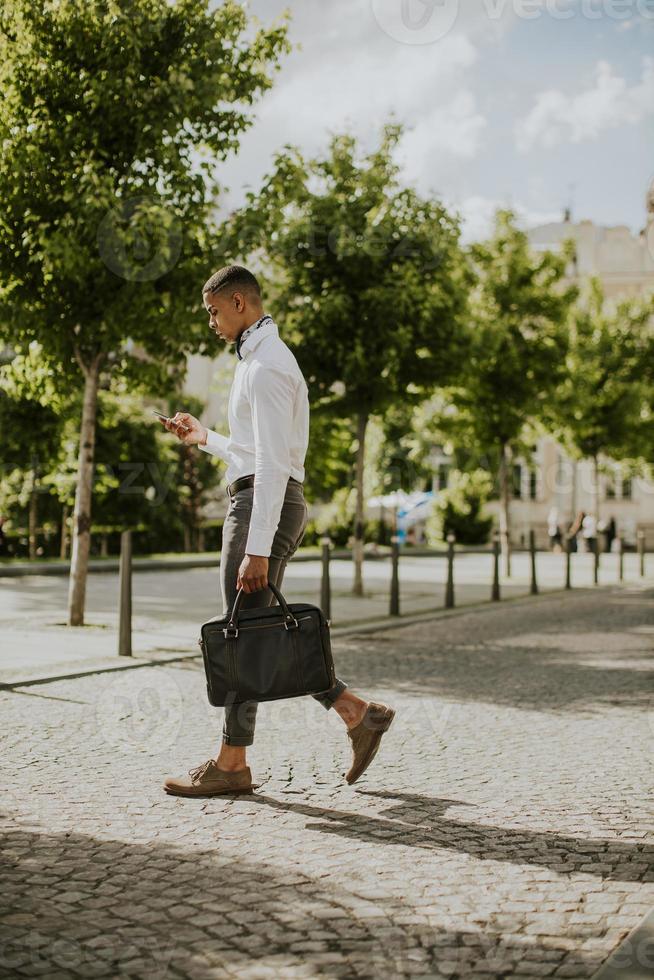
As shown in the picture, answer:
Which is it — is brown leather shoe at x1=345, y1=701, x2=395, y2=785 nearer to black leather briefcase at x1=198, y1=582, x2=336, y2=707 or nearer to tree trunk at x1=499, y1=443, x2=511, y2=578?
black leather briefcase at x1=198, y1=582, x2=336, y2=707

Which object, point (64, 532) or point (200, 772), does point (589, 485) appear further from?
point (200, 772)

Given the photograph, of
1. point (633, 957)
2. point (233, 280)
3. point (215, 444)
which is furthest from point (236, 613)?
point (633, 957)

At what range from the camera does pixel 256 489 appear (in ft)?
14.3

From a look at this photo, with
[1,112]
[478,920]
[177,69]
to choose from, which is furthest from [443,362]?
[478,920]

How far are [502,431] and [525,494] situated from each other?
3750 cm

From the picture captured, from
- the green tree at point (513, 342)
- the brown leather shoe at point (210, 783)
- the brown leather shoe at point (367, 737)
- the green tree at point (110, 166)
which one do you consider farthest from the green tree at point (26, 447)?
the brown leather shoe at point (367, 737)

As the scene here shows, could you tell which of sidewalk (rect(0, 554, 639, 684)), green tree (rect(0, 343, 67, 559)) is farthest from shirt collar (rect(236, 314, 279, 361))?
green tree (rect(0, 343, 67, 559))

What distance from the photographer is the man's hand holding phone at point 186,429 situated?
4.80 m

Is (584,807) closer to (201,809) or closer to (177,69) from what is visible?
(201,809)

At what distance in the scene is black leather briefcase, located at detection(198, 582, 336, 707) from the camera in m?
4.30

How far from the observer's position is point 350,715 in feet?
15.3

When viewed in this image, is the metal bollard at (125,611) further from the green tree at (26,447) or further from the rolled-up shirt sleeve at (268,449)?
the green tree at (26,447)

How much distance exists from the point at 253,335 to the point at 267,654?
4.13 ft

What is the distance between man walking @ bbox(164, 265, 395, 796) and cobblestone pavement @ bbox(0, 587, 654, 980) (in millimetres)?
A: 185
